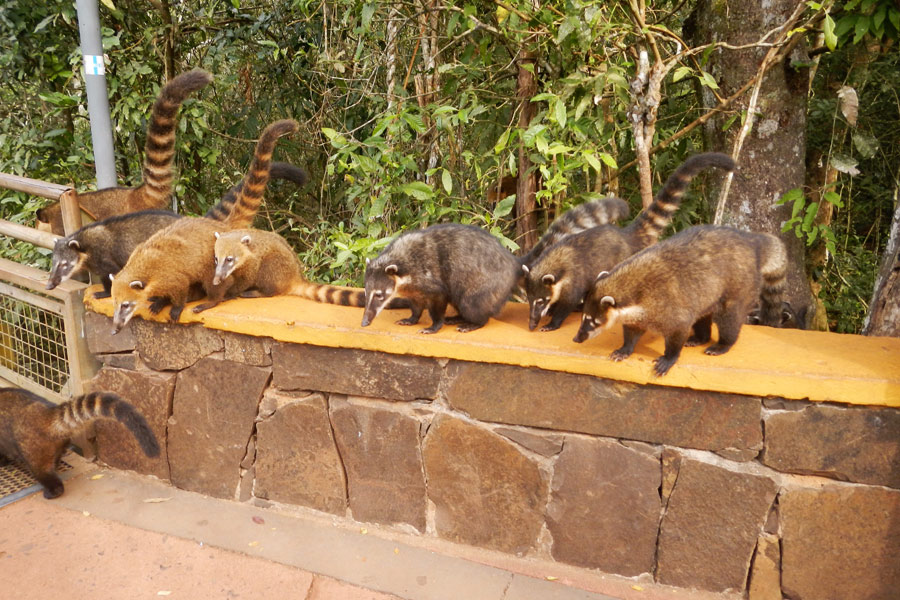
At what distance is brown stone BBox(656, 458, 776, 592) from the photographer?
2637 millimetres

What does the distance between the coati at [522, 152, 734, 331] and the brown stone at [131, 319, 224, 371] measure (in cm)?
159

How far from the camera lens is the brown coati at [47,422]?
3467mm

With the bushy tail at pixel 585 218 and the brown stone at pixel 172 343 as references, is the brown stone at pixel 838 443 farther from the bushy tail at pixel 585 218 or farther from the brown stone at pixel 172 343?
the brown stone at pixel 172 343

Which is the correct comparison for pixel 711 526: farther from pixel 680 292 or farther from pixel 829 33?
pixel 829 33

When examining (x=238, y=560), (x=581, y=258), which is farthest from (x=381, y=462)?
(x=581, y=258)

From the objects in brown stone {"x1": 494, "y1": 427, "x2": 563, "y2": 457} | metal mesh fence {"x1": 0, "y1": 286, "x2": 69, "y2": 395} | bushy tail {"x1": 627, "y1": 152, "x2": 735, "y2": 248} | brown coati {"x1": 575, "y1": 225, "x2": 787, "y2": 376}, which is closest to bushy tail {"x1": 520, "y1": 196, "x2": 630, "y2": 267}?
bushy tail {"x1": 627, "y1": 152, "x2": 735, "y2": 248}

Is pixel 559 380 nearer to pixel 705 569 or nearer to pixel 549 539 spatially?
pixel 549 539

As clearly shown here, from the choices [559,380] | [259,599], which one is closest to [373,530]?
[259,599]

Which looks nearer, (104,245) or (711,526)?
(711,526)

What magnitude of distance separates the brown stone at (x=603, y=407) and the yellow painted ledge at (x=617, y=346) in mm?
61

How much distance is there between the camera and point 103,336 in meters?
3.77

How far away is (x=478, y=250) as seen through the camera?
316 cm

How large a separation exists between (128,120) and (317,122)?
5.15 feet

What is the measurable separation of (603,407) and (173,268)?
7.35 ft
